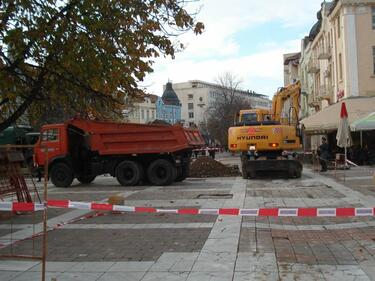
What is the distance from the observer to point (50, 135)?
72.1 feet

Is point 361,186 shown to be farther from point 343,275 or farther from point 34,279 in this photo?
point 34,279

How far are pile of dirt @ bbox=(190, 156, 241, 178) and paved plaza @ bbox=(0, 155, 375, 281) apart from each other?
9.97 metres

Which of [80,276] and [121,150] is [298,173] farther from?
[80,276]

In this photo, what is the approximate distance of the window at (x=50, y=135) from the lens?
2177 centimetres

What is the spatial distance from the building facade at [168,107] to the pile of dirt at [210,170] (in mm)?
95096

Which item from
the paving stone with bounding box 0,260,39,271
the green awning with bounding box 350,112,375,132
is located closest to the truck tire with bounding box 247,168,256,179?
the green awning with bounding box 350,112,375,132

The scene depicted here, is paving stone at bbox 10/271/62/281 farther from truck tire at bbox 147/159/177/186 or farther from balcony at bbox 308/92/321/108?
balcony at bbox 308/92/321/108

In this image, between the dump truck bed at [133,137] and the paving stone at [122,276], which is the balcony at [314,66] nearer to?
the dump truck bed at [133,137]

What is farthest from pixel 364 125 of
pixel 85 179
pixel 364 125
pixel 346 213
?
pixel 346 213

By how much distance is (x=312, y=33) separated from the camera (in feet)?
208

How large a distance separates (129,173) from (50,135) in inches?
141

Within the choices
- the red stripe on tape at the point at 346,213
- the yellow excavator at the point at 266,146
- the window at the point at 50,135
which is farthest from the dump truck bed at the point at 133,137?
the red stripe on tape at the point at 346,213

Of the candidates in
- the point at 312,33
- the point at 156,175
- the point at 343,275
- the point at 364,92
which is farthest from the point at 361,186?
the point at 312,33

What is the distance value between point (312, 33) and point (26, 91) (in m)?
55.2
